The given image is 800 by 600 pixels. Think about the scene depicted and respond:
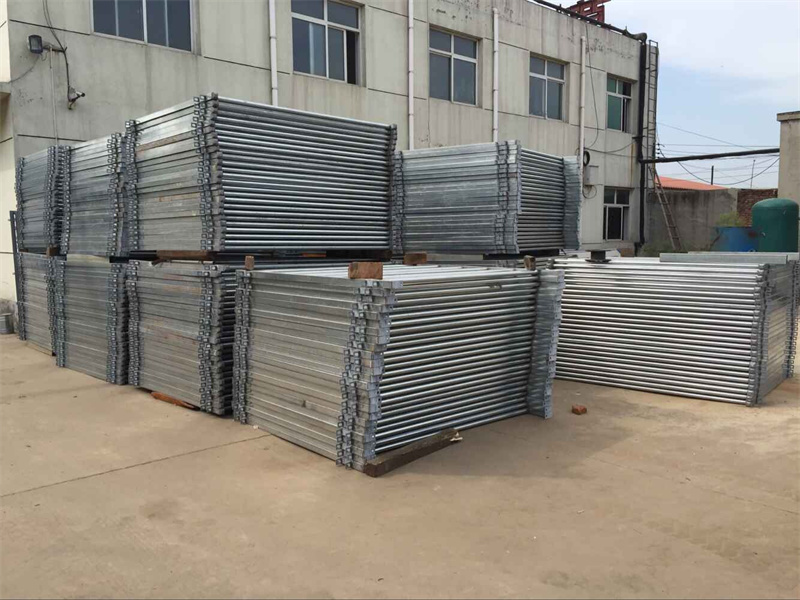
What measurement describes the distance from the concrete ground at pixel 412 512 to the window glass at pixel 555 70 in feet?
48.7

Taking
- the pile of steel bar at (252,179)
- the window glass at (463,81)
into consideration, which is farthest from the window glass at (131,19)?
the window glass at (463,81)

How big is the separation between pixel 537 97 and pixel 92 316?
14265 mm

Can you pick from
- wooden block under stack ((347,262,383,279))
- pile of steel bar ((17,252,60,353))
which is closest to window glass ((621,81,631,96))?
pile of steel bar ((17,252,60,353))

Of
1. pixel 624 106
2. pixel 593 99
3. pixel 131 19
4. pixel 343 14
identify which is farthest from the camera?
pixel 624 106

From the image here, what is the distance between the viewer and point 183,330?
6238 millimetres

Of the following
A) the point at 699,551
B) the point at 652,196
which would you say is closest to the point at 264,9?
the point at 699,551

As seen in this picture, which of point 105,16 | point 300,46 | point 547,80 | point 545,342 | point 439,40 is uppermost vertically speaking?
point 439,40

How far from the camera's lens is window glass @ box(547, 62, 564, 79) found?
1862 centimetres

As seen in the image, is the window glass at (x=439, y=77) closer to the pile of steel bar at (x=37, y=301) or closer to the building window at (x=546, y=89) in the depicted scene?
the building window at (x=546, y=89)

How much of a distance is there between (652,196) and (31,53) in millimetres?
19038

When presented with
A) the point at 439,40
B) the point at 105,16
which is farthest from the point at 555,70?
the point at 105,16

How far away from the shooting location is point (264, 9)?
12266 mm

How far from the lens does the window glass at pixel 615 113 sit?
68.6ft

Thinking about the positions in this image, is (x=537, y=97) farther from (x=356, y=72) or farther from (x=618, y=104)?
(x=356, y=72)
